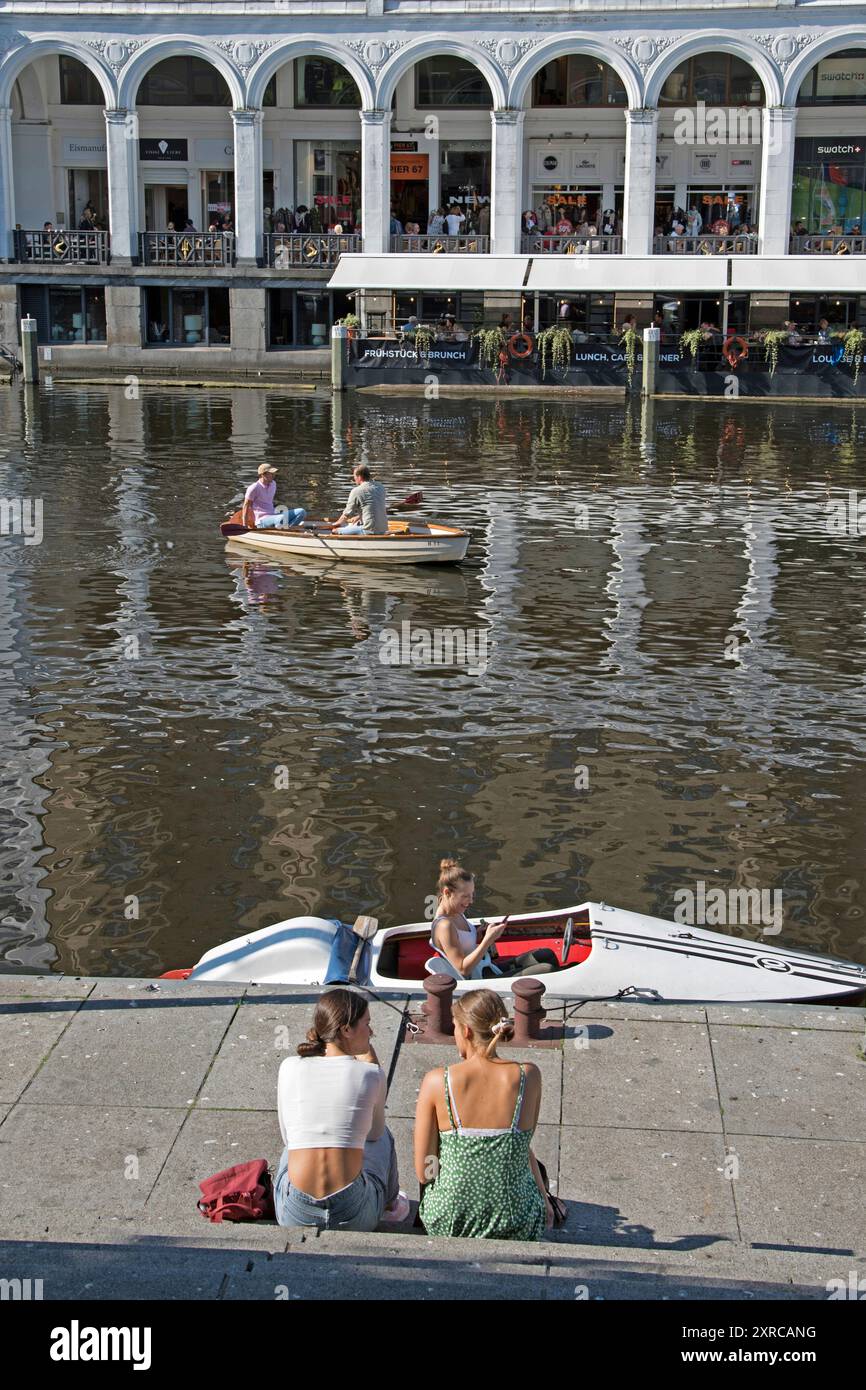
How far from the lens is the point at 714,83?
54812 millimetres

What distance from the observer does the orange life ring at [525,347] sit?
47656mm

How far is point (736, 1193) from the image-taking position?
732 centimetres

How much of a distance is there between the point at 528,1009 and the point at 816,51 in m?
50.0

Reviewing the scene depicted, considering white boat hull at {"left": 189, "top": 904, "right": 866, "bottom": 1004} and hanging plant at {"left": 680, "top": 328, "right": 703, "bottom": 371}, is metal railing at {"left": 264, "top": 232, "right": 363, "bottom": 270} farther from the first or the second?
white boat hull at {"left": 189, "top": 904, "right": 866, "bottom": 1004}

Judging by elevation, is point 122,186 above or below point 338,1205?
above

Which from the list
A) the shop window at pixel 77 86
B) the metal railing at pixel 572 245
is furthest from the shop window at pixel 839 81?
the shop window at pixel 77 86

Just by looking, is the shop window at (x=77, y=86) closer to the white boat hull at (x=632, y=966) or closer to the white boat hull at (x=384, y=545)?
the white boat hull at (x=384, y=545)

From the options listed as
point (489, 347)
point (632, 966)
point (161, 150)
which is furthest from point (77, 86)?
point (632, 966)

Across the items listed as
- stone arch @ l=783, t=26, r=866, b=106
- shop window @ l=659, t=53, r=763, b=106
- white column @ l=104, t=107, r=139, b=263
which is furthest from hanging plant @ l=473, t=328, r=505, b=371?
white column @ l=104, t=107, r=139, b=263

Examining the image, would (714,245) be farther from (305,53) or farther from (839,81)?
(305,53)

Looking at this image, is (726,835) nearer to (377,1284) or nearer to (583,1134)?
(583,1134)

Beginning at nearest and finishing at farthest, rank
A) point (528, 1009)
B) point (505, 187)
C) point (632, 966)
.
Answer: point (528, 1009) < point (632, 966) < point (505, 187)
